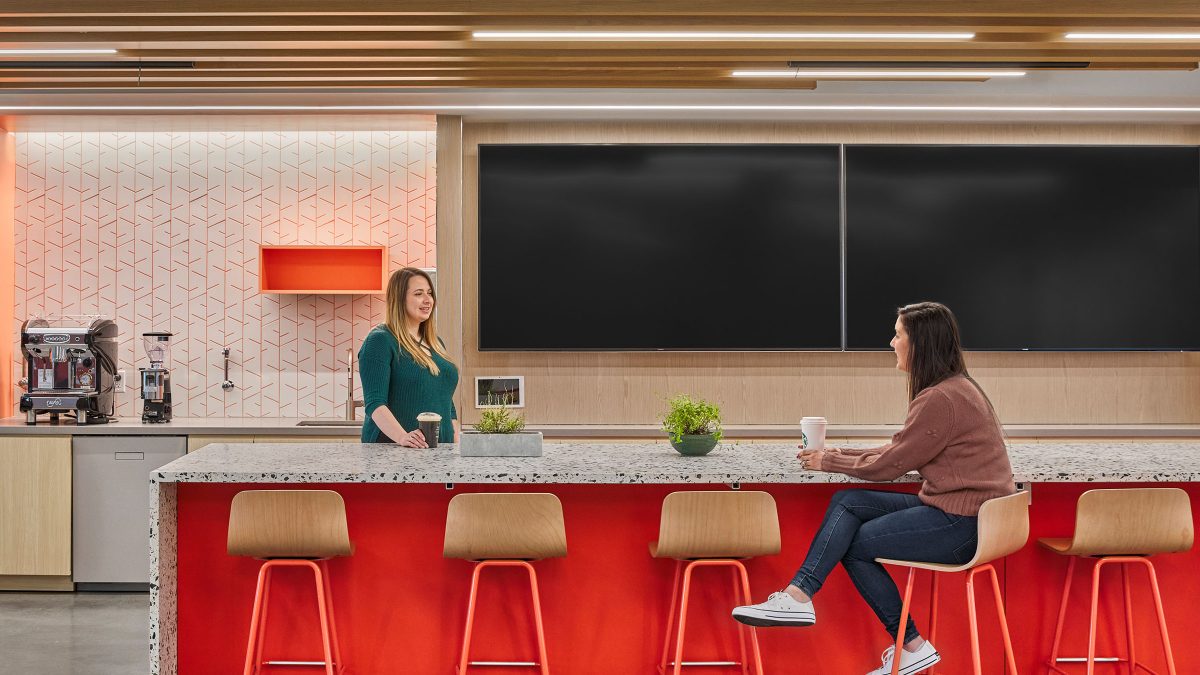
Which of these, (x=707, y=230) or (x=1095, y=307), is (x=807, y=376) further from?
(x=1095, y=307)

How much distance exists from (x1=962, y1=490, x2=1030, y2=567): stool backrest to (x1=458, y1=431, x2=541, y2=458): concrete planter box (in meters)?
1.39

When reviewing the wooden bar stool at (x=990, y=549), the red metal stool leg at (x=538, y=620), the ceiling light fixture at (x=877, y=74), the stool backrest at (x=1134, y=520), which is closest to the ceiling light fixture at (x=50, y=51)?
the ceiling light fixture at (x=877, y=74)

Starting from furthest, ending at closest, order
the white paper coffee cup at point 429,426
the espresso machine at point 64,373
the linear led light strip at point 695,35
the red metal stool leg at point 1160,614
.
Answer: the espresso machine at point 64,373
the linear led light strip at point 695,35
the white paper coffee cup at point 429,426
the red metal stool leg at point 1160,614

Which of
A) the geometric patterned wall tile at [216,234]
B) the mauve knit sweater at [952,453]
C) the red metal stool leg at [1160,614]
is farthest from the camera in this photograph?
the geometric patterned wall tile at [216,234]

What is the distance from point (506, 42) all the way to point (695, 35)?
0.78m

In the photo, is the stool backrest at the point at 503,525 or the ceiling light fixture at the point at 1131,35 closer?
the stool backrest at the point at 503,525

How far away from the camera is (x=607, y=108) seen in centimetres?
488

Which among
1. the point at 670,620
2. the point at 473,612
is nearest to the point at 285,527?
the point at 473,612

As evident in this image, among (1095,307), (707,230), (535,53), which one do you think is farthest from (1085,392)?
(535,53)

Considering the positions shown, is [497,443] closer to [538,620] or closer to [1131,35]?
[538,620]

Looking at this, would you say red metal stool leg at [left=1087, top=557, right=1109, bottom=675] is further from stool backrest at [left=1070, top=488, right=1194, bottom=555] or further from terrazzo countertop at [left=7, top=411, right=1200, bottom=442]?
terrazzo countertop at [left=7, top=411, right=1200, bottom=442]

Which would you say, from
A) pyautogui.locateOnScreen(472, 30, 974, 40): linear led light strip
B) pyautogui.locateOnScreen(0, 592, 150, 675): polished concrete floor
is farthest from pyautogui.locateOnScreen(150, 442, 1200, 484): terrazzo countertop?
pyautogui.locateOnScreen(472, 30, 974, 40): linear led light strip

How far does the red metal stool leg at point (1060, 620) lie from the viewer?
115 inches

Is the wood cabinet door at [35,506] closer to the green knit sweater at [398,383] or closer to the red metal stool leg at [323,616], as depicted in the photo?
the green knit sweater at [398,383]
